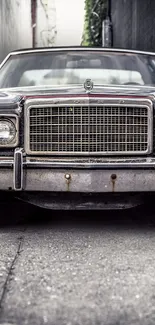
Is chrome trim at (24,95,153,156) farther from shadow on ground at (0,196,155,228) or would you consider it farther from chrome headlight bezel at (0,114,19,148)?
shadow on ground at (0,196,155,228)

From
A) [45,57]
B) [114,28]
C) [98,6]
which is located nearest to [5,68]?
[45,57]

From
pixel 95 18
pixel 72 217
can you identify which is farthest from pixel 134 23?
pixel 72 217

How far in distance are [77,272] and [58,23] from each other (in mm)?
32724

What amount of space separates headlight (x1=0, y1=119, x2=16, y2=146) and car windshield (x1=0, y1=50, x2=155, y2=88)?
3.85 ft

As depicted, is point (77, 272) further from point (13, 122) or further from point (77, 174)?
point (13, 122)

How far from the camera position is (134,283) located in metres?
2.41

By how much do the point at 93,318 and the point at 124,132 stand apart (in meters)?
1.64

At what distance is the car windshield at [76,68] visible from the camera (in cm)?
462

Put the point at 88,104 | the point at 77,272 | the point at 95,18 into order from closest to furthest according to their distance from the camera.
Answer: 1. the point at 77,272
2. the point at 88,104
3. the point at 95,18

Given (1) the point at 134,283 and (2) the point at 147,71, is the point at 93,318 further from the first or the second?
(2) the point at 147,71

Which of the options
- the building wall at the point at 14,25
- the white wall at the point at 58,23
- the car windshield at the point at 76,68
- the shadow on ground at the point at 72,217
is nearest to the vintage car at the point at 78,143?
the shadow on ground at the point at 72,217

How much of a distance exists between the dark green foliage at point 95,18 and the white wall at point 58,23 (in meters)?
7.82

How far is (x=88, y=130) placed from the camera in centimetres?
339

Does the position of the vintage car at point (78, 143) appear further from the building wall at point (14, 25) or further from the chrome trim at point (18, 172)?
the building wall at point (14, 25)
